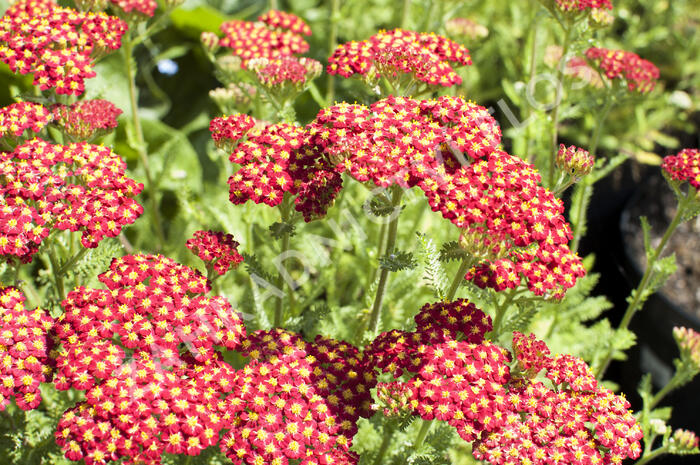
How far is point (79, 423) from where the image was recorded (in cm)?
171

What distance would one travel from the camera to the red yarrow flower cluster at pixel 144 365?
1701 millimetres

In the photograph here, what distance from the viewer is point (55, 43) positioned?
2439 millimetres

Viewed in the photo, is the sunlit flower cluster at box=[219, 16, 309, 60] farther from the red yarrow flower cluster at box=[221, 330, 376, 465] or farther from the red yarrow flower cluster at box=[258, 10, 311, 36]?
the red yarrow flower cluster at box=[221, 330, 376, 465]

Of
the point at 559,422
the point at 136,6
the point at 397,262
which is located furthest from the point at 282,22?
the point at 559,422

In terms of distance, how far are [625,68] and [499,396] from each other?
174 centimetres

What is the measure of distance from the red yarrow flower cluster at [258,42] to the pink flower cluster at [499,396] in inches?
55.9

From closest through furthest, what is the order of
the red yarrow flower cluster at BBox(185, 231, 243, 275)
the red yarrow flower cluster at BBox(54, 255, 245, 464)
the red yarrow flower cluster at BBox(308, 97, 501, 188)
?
the red yarrow flower cluster at BBox(54, 255, 245, 464), the red yarrow flower cluster at BBox(308, 97, 501, 188), the red yarrow flower cluster at BBox(185, 231, 243, 275)

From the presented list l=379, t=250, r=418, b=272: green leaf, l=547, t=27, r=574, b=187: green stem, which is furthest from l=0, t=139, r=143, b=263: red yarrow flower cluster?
l=547, t=27, r=574, b=187: green stem

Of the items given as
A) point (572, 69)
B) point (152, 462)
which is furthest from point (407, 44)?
point (152, 462)

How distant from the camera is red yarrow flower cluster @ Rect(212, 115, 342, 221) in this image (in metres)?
2.02

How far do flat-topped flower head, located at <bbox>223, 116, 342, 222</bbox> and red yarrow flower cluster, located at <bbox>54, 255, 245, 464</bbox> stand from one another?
341 millimetres

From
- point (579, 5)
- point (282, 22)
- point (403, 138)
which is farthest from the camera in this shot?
point (282, 22)

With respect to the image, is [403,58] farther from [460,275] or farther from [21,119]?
[21,119]

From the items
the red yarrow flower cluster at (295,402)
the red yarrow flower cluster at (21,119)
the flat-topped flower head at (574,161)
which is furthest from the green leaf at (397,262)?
the red yarrow flower cluster at (21,119)
